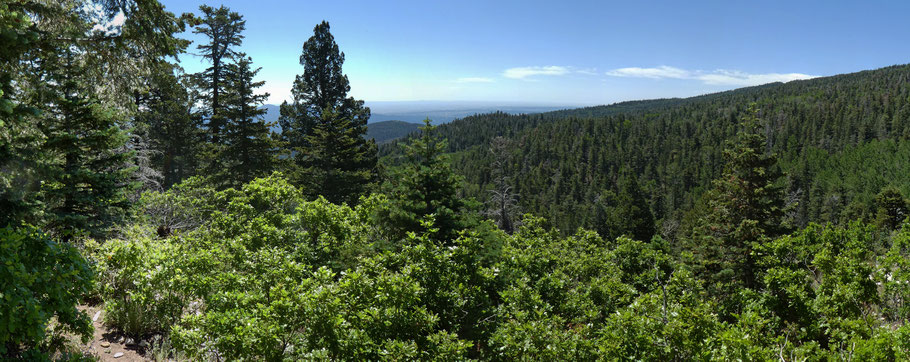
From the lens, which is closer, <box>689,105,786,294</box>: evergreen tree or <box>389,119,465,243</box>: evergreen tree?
<box>389,119,465,243</box>: evergreen tree

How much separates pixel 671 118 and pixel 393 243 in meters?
189

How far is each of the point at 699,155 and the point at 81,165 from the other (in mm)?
149688

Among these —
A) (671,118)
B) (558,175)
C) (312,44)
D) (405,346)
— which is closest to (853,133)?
(671,118)

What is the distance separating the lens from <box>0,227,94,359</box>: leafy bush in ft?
12.8

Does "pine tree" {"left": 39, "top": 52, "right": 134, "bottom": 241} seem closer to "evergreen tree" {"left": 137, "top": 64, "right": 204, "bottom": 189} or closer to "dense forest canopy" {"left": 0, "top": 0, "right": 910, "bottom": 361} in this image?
"dense forest canopy" {"left": 0, "top": 0, "right": 910, "bottom": 361}

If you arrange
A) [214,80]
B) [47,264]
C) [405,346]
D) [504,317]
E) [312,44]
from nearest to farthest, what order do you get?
[47,264], [405,346], [504,317], [214,80], [312,44]

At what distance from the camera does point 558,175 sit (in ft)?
438

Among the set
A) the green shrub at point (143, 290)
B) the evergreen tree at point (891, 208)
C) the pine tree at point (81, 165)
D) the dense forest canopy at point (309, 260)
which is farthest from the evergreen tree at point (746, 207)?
the evergreen tree at point (891, 208)

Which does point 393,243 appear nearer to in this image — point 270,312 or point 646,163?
point 270,312

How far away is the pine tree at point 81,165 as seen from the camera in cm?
1035

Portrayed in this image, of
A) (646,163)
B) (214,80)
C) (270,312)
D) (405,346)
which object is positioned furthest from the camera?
(646,163)

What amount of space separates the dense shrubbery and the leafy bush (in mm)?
1617

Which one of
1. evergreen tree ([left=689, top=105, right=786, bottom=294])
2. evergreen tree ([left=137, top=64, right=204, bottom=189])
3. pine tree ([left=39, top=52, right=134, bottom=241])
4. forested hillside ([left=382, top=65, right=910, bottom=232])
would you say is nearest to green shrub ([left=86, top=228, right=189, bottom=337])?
pine tree ([left=39, top=52, right=134, bottom=241])

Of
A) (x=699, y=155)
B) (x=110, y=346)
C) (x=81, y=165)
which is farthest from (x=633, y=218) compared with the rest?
(x=699, y=155)
